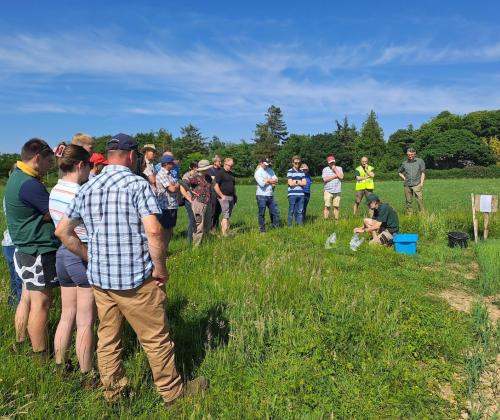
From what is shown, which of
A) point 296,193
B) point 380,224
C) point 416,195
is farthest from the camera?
point 416,195

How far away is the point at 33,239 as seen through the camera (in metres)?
3.44

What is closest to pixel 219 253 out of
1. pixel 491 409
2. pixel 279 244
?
pixel 279 244

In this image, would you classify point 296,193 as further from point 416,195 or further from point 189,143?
point 189,143

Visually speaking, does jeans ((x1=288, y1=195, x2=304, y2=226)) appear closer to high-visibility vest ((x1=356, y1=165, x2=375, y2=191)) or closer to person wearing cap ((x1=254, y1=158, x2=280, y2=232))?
person wearing cap ((x1=254, y1=158, x2=280, y2=232))

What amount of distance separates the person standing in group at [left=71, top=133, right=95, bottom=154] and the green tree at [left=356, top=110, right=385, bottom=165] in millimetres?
79511

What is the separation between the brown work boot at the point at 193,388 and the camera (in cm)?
304

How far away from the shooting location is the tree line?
3159 inches

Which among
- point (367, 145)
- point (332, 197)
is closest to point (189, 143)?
point (367, 145)

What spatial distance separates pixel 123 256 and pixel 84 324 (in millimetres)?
847

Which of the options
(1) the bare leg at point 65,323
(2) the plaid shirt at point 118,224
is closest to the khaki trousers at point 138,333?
(2) the plaid shirt at point 118,224

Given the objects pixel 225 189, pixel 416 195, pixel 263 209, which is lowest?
pixel 416 195

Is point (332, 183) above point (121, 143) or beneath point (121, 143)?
beneath

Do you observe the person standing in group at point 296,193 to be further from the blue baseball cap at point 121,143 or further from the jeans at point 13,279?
the blue baseball cap at point 121,143

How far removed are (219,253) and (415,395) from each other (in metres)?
4.15
